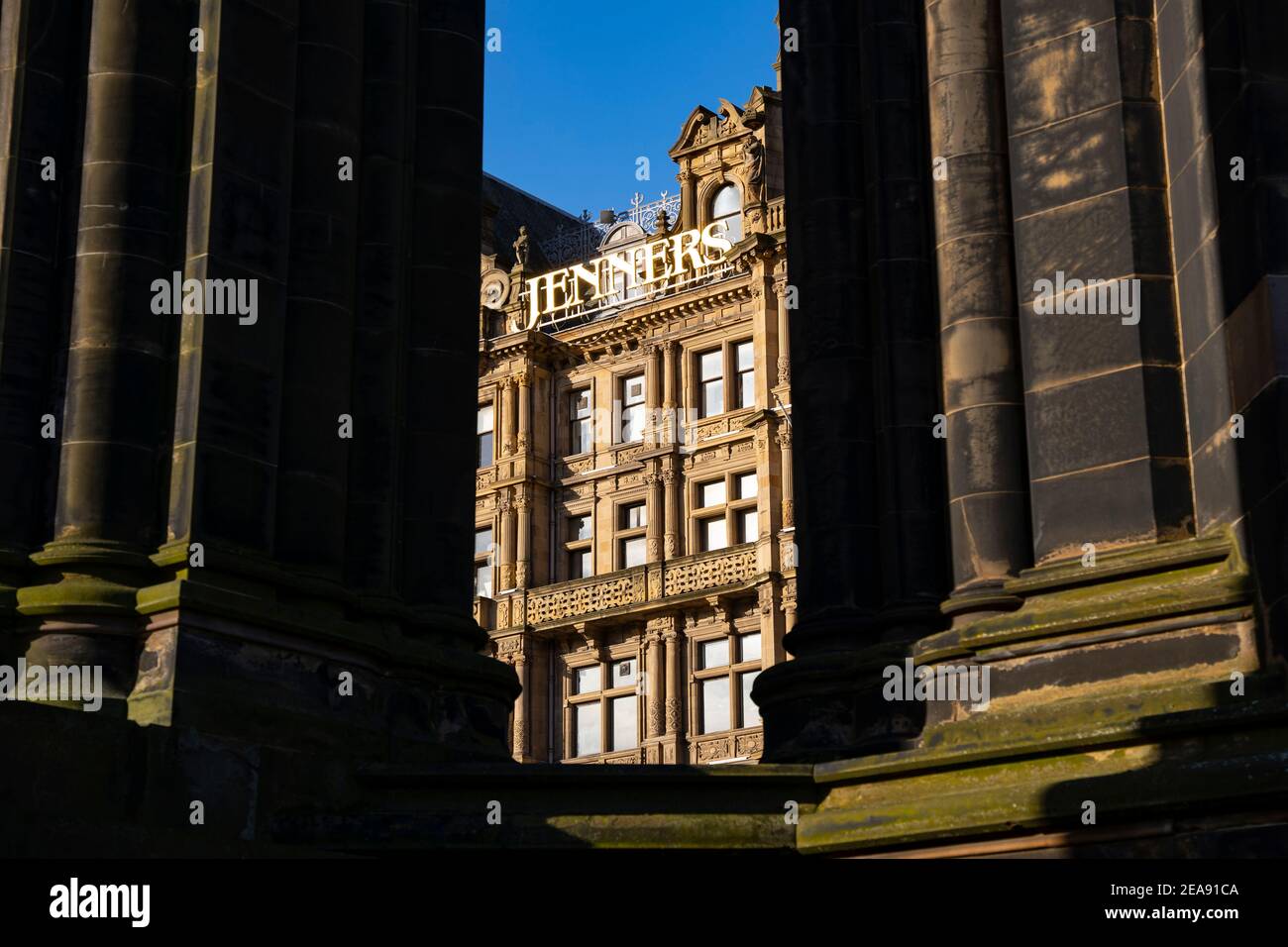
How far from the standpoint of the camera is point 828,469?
22844 millimetres

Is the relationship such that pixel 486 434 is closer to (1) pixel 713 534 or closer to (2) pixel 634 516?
(2) pixel 634 516

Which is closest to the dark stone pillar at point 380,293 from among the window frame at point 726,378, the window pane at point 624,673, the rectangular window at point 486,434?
the window frame at point 726,378

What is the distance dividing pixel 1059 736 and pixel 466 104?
376 inches

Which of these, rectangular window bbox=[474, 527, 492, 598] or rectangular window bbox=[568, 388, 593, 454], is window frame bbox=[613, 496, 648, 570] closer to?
rectangular window bbox=[568, 388, 593, 454]

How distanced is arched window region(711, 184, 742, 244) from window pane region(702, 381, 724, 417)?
4.96 meters

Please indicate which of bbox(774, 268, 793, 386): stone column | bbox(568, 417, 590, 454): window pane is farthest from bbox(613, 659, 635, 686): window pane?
bbox(774, 268, 793, 386): stone column

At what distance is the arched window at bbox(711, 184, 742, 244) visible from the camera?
72500 millimetres

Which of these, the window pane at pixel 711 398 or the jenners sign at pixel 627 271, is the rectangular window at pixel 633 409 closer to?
the window pane at pixel 711 398

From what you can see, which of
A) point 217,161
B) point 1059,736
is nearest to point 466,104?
point 217,161

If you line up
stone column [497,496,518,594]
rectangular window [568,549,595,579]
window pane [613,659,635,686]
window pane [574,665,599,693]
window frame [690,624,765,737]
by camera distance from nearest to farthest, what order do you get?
window frame [690,624,765,737] < window pane [613,659,635,686] < window pane [574,665,599,693] < stone column [497,496,518,594] < rectangular window [568,549,595,579]

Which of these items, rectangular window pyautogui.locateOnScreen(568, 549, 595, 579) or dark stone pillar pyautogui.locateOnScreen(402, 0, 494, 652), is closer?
dark stone pillar pyautogui.locateOnScreen(402, 0, 494, 652)

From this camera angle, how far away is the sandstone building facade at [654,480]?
2657 inches

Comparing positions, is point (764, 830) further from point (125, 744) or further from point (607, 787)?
point (125, 744)

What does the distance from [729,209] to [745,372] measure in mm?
6472
